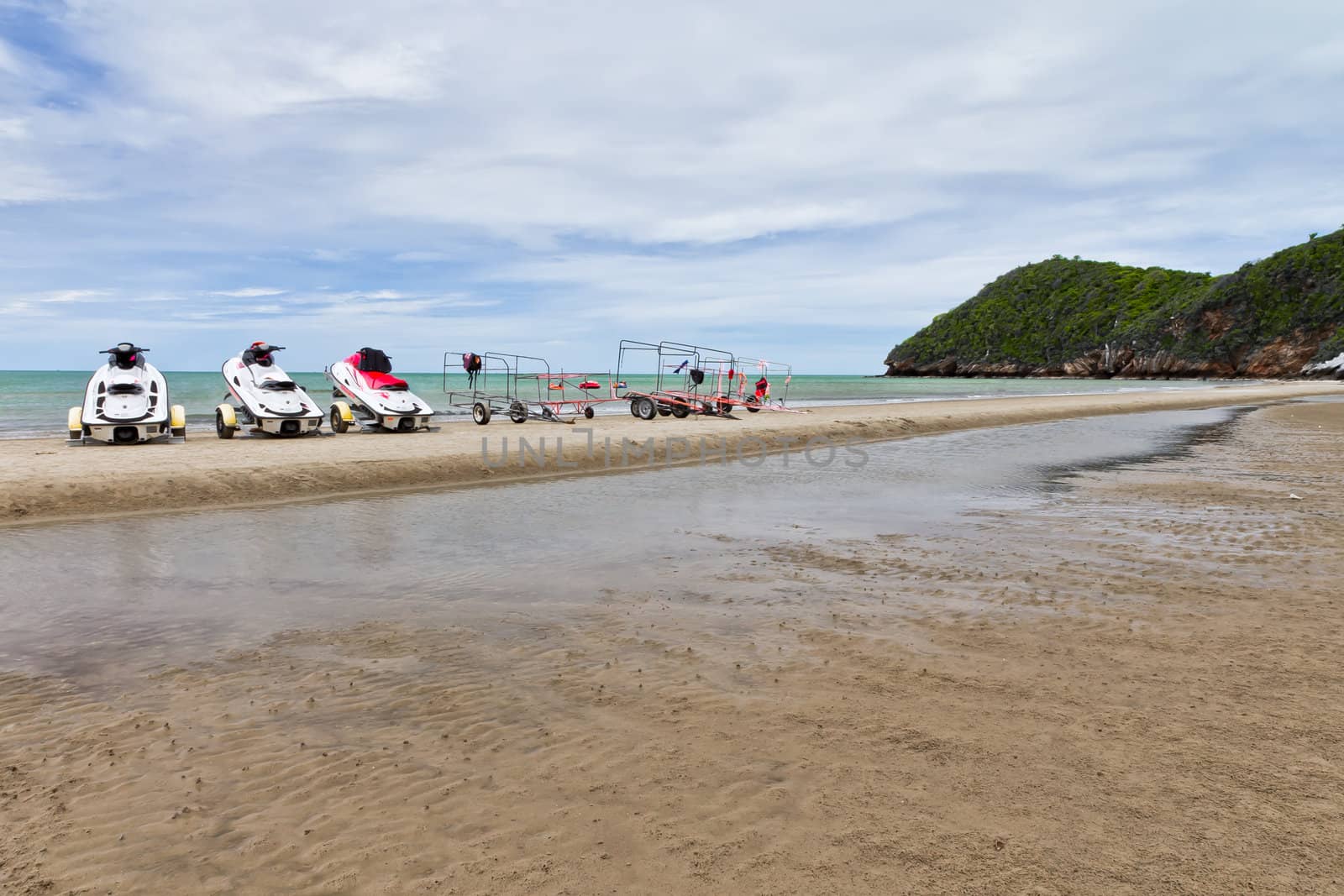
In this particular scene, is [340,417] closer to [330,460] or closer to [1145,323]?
[330,460]

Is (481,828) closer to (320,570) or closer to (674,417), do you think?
(320,570)

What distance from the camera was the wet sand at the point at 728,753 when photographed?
9.23 ft

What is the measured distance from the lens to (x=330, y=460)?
14.5 meters

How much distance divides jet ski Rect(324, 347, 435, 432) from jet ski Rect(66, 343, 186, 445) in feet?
13.2

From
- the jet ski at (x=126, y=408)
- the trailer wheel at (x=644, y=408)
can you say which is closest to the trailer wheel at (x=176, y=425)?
the jet ski at (x=126, y=408)

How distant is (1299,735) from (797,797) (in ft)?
8.17

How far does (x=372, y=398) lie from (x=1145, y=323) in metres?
128

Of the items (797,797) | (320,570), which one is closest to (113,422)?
(320,570)

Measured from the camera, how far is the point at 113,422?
17500mm

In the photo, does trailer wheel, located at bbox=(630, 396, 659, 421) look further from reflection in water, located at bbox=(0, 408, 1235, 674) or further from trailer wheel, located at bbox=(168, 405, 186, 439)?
trailer wheel, located at bbox=(168, 405, 186, 439)

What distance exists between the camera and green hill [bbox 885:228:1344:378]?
9850cm

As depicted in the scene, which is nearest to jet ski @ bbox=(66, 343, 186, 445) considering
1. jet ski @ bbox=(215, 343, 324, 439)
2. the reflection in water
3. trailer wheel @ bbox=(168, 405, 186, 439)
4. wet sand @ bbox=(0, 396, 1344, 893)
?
trailer wheel @ bbox=(168, 405, 186, 439)

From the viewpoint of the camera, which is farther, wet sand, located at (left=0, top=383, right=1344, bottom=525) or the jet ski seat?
the jet ski seat

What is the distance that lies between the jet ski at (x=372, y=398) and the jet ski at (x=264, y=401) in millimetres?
1071
